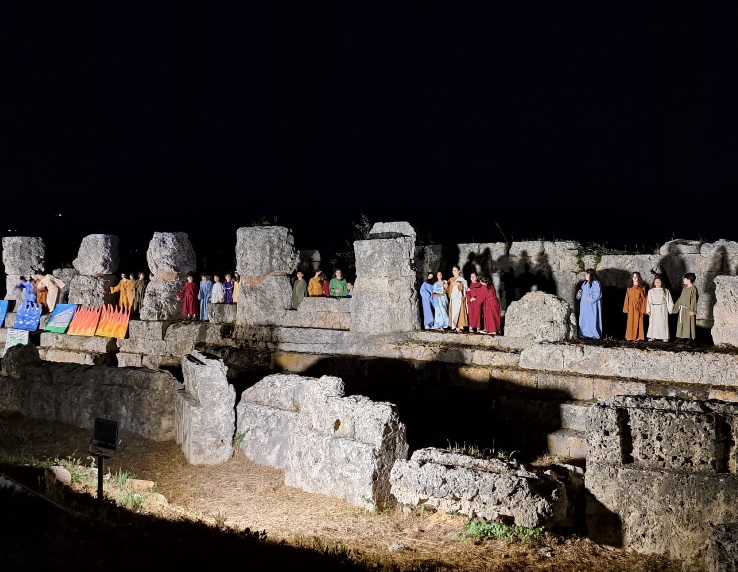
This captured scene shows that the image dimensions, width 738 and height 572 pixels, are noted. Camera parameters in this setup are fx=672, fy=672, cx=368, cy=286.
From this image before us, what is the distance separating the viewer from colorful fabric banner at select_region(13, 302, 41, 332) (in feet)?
51.1

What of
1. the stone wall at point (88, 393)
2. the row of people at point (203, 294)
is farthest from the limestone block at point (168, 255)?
the stone wall at point (88, 393)

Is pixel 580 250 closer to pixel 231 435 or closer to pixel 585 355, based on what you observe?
pixel 585 355

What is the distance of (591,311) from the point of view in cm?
1048

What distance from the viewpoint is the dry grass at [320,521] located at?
15.4 feet

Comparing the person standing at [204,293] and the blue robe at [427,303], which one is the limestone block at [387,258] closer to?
the blue robe at [427,303]

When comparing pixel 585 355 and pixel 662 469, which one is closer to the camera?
pixel 662 469

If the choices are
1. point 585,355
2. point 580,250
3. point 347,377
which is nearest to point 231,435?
point 347,377

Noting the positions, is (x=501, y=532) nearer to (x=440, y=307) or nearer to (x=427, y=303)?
(x=440, y=307)

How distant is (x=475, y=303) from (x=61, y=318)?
9627 mm

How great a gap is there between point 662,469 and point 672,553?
0.59 m

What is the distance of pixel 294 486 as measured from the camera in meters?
6.61

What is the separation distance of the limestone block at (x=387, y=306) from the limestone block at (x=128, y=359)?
508 centimetres

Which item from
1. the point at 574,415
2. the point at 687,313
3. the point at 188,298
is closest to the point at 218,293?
the point at 188,298

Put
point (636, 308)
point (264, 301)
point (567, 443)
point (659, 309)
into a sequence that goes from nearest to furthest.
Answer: point (567, 443) → point (659, 309) → point (636, 308) → point (264, 301)
